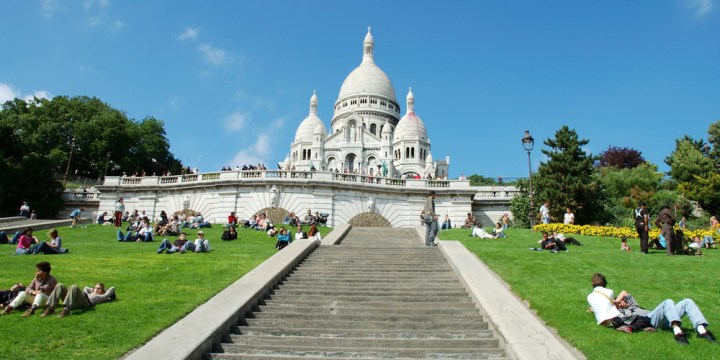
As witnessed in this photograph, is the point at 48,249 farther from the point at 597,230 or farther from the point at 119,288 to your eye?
the point at 597,230

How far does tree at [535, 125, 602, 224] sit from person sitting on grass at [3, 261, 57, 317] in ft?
82.1

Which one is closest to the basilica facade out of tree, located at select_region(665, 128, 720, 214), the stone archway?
tree, located at select_region(665, 128, 720, 214)

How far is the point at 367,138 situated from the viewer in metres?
88.3

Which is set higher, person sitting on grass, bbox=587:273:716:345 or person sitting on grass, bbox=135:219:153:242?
person sitting on grass, bbox=135:219:153:242

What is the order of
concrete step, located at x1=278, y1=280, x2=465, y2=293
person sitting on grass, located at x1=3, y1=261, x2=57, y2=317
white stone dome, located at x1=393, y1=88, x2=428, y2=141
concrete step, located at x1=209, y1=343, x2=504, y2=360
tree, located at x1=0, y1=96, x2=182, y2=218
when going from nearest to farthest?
concrete step, located at x1=209, y1=343, x2=504, y2=360 < person sitting on grass, located at x1=3, y1=261, x2=57, y2=317 < concrete step, located at x1=278, y1=280, x2=465, y2=293 < tree, located at x1=0, y1=96, x2=182, y2=218 < white stone dome, located at x1=393, y1=88, x2=428, y2=141

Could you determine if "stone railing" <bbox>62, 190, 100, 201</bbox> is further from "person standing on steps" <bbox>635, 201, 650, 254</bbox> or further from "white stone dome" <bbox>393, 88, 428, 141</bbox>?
"white stone dome" <bbox>393, 88, 428, 141</bbox>

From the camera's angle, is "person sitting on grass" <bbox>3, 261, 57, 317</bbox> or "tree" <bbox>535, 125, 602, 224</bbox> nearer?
"person sitting on grass" <bbox>3, 261, 57, 317</bbox>

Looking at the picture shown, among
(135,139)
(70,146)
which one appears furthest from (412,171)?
(70,146)

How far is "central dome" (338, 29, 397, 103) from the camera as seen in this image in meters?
99.2

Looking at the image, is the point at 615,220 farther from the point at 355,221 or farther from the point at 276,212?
the point at 276,212

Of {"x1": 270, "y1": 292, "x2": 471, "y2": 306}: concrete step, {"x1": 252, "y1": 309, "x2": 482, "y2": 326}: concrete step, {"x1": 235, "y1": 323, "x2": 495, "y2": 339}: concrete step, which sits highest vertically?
{"x1": 270, "y1": 292, "x2": 471, "y2": 306}: concrete step

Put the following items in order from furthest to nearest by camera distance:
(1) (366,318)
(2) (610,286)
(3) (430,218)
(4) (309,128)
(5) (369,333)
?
(4) (309,128) < (3) (430,218) < (2) (610,286) < (1) (366,318) < (5) (369,333)

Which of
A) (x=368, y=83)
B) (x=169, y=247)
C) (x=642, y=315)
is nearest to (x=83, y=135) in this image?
(x=169, y=247)

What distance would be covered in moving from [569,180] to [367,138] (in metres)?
61.1
